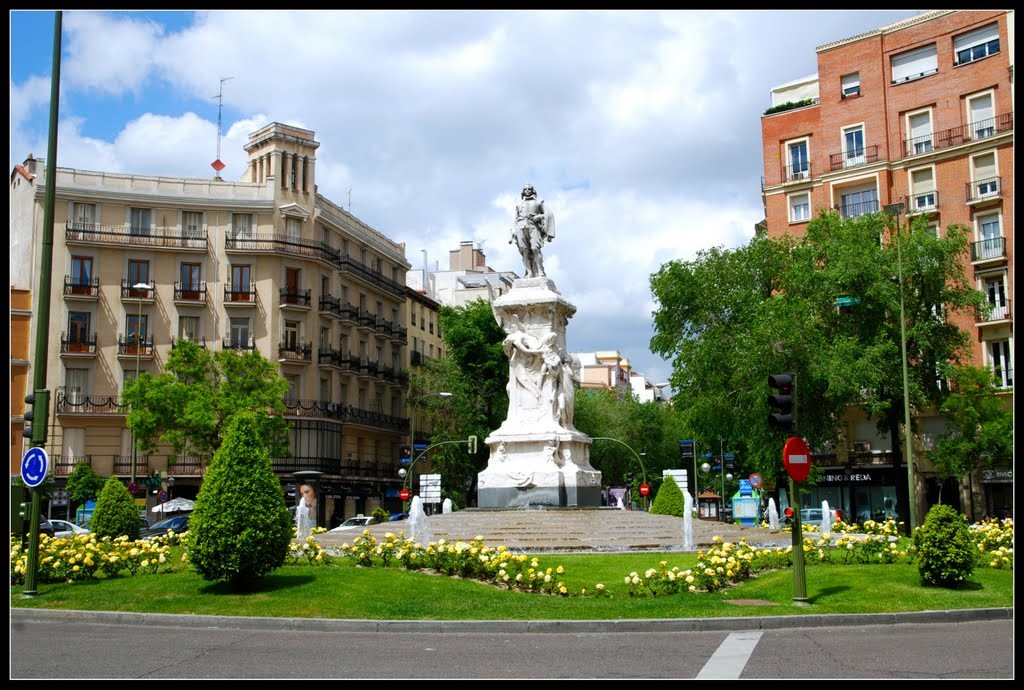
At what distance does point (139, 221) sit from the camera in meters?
53.5

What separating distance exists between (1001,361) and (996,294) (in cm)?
304

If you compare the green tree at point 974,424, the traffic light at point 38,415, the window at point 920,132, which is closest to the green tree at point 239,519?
the traffic light at point 38,415

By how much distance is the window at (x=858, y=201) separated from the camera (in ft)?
162

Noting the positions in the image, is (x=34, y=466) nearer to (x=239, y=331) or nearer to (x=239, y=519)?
(x=239, y=519)

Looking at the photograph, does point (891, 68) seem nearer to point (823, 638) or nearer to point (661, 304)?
point (661, 304)

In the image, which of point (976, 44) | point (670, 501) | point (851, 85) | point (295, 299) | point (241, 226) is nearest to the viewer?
point (670, 501)

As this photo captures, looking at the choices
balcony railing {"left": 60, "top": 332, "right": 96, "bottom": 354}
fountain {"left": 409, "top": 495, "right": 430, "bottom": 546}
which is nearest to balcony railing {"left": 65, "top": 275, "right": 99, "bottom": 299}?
balcony railing {"left": 60, "top": 332, "right": 96, "bottom": 354}

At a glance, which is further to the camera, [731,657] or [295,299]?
[295,299]

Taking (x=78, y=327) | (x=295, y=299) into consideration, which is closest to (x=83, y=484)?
(x=78, y=327)

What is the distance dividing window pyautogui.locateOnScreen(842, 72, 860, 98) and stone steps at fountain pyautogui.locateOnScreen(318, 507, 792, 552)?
3234 cm

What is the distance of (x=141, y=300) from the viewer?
51.5 meters

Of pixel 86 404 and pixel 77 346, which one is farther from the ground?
pixel 77 346

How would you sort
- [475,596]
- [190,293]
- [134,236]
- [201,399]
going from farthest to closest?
[190,293], [134,236], [201,399], [475,596]
